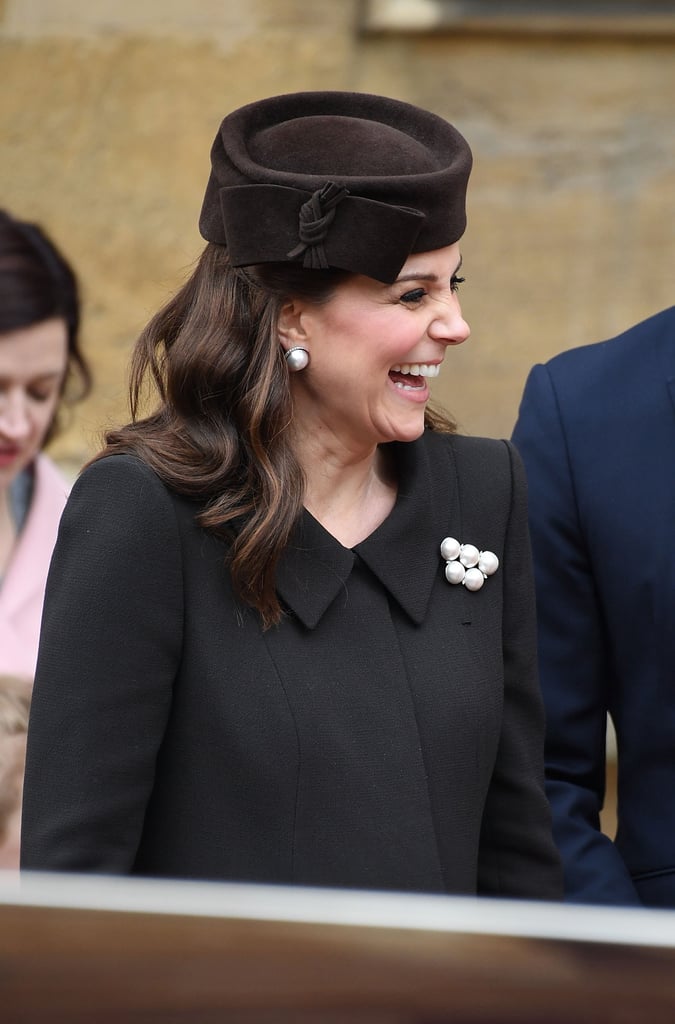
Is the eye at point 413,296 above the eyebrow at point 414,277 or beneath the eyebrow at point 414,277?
beneath

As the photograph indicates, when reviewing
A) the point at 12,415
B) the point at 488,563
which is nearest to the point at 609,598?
the point at 488,563

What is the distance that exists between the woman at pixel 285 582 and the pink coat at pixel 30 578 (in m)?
1.08

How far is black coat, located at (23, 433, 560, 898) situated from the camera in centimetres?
199

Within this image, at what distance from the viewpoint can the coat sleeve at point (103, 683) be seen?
1985mm

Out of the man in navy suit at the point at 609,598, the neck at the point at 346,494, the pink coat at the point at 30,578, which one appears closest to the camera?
the neck at the point at 346,494

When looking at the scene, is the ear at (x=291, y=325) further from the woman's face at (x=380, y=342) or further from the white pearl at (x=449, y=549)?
the white pearl at (x=449, y=549)

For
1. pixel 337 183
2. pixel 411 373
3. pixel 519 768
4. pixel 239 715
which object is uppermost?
pixel 337 183

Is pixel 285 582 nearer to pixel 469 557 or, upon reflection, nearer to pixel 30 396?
pixel 469 557

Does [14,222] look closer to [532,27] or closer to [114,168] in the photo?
[114,168]

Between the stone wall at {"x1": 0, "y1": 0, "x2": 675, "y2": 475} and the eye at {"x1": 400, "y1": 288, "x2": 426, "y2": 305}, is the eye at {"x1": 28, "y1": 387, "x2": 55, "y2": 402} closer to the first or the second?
the stone wall at {"x1": 0, "y1": 0, "x2": 675, "y2": 475}

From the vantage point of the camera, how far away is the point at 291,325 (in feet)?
7.06

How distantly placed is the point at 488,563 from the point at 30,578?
4.41ft

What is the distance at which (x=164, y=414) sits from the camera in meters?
2.18

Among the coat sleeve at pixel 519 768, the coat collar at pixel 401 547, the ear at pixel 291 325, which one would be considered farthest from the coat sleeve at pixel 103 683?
the coat sleeve at pixel 519 768
